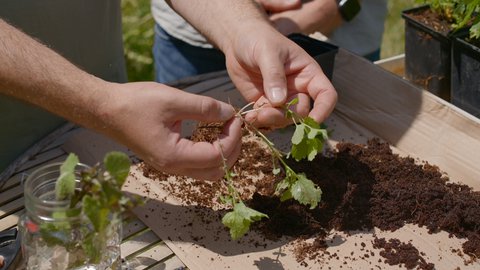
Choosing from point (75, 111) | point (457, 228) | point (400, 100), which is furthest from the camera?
point (400, 100)

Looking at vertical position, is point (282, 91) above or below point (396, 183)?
above

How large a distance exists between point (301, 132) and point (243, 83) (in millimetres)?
422

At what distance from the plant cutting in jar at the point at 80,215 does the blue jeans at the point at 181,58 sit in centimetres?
143

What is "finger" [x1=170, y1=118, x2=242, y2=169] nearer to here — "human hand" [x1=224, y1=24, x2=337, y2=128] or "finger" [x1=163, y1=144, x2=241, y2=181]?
"finger" [x1=163, y1=144, x2=241, y2=181]

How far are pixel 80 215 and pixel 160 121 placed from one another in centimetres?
41

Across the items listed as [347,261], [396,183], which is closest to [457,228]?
[396,183]

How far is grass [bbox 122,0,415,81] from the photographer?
3.89m

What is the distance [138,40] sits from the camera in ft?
13.0

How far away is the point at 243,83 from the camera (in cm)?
182

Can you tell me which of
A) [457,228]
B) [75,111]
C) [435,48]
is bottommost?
[457,228]

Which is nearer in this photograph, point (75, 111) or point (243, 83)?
point (75, 111)

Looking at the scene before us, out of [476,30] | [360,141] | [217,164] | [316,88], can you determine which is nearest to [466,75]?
[476,30]

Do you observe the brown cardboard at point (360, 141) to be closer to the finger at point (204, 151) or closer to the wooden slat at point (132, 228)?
the wooden slat at point (132, 228)

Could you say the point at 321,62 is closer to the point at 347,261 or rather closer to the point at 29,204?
the point at 347,261
